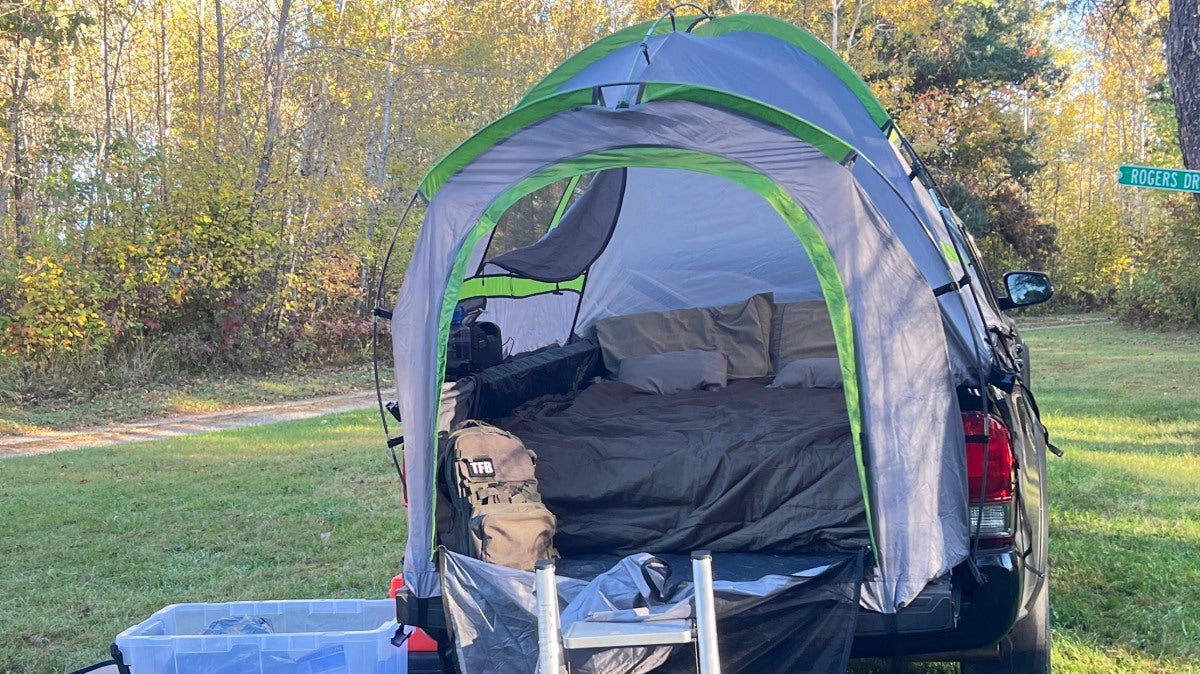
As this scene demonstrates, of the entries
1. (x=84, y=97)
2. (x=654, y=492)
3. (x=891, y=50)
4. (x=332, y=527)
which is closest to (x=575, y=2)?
(x=891, y=50)

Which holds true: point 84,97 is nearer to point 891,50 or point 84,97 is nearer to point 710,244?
point 710,244

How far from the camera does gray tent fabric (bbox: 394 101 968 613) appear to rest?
249cm

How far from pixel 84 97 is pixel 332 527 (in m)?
14.0

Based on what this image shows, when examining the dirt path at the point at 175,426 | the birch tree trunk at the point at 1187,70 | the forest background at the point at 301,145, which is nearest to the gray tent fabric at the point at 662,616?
the birch tree trunk at the point at 1187,70

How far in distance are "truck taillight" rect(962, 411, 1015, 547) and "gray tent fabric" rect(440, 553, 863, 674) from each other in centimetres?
37

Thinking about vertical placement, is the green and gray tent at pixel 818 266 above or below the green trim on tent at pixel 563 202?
below

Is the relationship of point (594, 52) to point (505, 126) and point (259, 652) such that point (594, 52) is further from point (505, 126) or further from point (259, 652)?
point (259, 652)

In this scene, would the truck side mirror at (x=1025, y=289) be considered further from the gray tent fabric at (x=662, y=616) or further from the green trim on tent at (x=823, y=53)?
the gray tent fabric at (x=662, y=616)

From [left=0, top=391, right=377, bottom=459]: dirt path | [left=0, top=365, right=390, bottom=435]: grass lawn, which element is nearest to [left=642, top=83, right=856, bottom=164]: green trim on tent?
[left=0, top=391, right=377, bottom=459]: dirt path

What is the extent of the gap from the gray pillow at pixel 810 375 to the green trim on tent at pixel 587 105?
7.40 ft

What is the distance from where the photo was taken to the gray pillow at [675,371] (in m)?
4.98

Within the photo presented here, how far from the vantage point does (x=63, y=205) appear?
11.2 metres

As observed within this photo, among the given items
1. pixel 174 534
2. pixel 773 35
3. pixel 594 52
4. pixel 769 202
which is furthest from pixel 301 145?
pixel 769 202

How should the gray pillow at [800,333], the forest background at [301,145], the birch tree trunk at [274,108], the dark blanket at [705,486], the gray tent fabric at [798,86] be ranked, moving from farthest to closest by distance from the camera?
the birch tree trunk at [274,108] < the forest background at [301,145] < the gray pillow at [800,333] < the gray tent fabric at [798,86] < the dark blanket at [705,486]
